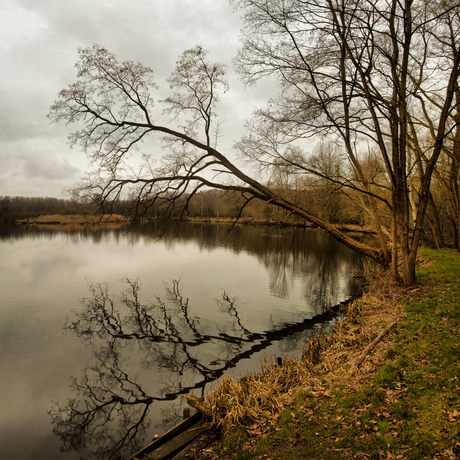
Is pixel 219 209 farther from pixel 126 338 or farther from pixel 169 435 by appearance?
pixel 169 435

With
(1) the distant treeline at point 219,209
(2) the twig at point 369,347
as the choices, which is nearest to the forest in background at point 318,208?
(1) the distant treeline at point 219,209

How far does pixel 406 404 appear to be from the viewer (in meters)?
3.90

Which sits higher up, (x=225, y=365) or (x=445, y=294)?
(x=445, y=294)

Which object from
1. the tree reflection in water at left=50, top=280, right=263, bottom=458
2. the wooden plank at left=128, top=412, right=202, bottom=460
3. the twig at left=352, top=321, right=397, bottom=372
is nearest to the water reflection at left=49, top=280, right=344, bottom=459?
the tree reflection in water at left=50, top=280, right=263, bottom=458

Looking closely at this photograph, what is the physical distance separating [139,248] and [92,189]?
17.1 meters

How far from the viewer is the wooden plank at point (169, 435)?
383 cm

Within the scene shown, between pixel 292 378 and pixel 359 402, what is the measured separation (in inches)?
60.1

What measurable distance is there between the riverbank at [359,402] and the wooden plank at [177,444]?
0.21 metres

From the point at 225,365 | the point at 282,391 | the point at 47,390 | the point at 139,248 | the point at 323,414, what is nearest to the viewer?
the point at 323,414

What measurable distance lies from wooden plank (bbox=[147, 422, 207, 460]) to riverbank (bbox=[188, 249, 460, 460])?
206 mm

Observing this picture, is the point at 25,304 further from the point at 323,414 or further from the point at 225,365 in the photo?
the point at 323,414

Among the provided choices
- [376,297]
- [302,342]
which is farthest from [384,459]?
[376,297]

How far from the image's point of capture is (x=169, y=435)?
416 centimetres

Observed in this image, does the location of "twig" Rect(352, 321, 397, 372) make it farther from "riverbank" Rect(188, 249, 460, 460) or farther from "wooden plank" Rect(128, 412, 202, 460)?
"wooden plank" Rect(128, 412, 202, 460)
